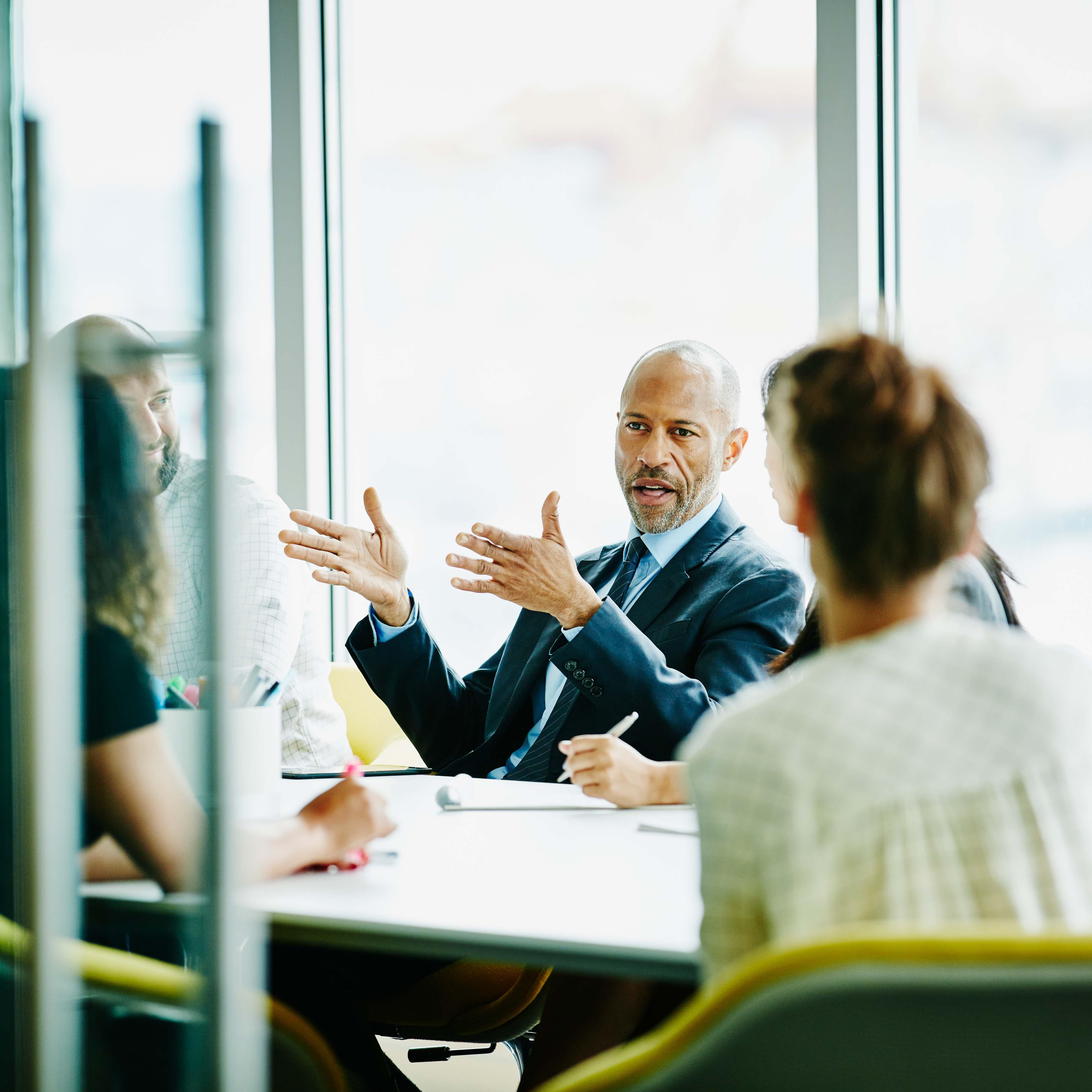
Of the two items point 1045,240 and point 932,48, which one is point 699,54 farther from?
point 1045,240

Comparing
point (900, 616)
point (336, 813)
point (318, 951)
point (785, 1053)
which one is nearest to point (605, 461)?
point (318, 951)

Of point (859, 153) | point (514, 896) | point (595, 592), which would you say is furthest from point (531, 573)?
point (859, 153)

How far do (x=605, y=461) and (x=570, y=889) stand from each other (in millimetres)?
2418

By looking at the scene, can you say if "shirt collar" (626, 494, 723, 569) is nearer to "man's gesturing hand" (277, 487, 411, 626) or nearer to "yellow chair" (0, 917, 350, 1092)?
"man's gesturing hand" (277, 487, 411, 626)

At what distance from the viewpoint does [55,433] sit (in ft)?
2.95

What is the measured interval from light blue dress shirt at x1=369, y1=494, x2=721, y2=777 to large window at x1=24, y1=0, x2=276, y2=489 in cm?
107

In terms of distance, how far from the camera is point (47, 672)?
902mm

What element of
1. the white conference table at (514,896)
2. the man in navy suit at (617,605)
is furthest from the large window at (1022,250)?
the white conference table at (514,896)

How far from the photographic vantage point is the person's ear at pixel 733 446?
2463mm

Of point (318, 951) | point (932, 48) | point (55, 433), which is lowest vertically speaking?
point (318, 951)

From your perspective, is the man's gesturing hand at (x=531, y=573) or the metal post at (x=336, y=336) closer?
the man's gesturing hand at (x=531, y=573)

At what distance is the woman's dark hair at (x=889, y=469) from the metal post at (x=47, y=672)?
2.03 feet

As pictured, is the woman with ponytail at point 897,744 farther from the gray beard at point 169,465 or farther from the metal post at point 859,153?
the metal post at point 859,153

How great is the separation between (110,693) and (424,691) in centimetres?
129
